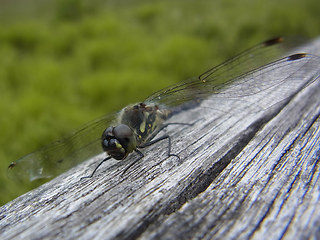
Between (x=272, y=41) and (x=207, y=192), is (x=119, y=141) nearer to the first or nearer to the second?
(x=207, y=192)

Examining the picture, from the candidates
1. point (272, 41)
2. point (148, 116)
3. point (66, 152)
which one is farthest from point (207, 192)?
point (272, 41)

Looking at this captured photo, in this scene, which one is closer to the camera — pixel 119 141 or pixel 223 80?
pixel 119 141

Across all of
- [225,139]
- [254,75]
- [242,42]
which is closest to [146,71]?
[242,42]

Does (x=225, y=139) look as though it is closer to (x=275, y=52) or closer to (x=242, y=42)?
(x=275, y=52)

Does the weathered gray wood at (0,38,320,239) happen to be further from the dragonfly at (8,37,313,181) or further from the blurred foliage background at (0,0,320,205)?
the blurred foliage background at (0,0,320,205)

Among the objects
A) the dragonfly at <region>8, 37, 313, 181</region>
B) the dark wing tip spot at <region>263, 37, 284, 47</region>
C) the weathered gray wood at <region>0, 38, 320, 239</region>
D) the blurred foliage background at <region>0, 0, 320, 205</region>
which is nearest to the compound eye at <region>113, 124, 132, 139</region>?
the dragonfly at <region>8, 37, 313, 181</region>
